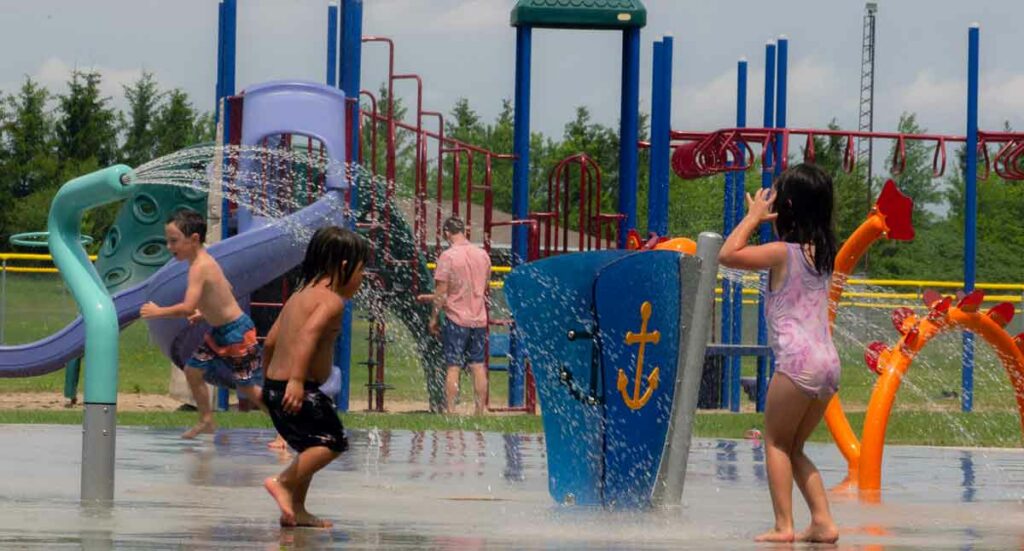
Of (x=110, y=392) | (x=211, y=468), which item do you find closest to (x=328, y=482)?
(x=211, y=468)

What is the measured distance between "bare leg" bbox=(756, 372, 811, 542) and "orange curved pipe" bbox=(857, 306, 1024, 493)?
2.81 meters

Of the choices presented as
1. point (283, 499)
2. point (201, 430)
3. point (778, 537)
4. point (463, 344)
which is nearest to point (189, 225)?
point (201, 430)

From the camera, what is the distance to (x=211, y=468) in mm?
9953

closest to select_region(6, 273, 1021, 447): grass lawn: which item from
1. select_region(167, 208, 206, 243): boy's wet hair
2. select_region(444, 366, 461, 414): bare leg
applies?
select_region(444, 366, 461, 414): bare leg

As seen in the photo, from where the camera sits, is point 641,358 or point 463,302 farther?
point 463,302

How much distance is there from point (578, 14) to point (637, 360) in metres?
11.0

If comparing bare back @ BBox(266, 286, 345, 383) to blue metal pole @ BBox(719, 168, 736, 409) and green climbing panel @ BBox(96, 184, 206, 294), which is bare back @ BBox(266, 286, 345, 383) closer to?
green climbing panel @ BBox(96, 184, 206, 294)

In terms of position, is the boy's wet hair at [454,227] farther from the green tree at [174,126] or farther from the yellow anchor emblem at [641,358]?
the green tree at [174,126]

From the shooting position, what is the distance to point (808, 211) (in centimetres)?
712

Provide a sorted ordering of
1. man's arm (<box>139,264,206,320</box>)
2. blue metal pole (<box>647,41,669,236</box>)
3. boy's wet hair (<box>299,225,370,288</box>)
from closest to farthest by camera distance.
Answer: boy's wet hair (<box>299,225,370,288</box>)
man's arm (<box>139,264,206,320</box>)
blue metal pole (<box>647,41,669,236</box>)

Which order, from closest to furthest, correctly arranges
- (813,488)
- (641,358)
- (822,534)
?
1. (822,534)
2. (813,488)
3. (641,358)

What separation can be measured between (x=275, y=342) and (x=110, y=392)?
841mm

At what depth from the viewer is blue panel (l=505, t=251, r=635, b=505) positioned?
7961 mm

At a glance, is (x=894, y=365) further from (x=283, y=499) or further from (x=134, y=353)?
(x=134, y=353)
